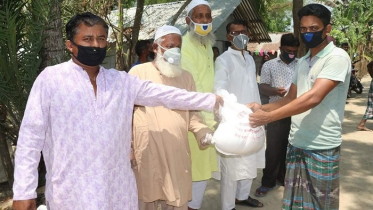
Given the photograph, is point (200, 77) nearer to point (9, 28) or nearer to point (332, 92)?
point (332, 92)

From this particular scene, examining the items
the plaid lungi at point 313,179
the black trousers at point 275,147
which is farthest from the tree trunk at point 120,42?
the plaid lungi at point 313,179

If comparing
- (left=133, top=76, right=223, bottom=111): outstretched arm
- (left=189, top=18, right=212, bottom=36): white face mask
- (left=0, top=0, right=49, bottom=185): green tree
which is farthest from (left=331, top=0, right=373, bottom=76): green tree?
(left=133, top=76, right=223, bottom=111): outstretched arm

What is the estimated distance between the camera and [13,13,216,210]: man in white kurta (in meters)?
1.90

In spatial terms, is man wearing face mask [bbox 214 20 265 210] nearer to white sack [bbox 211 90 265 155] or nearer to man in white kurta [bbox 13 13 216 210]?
white sack [bbox 211 90 265 155]

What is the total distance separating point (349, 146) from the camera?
6500mm

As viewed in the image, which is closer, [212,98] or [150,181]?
[212,98]

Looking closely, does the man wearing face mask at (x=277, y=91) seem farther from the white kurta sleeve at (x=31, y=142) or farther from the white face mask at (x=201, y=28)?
the white kurta sleeve at (x=31, y=142)

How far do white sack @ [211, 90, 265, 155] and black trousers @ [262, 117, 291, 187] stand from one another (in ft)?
6.41

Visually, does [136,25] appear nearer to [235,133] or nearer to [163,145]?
[163,145]

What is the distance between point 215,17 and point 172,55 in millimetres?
8226

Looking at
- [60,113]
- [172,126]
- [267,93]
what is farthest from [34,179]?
[267,93]

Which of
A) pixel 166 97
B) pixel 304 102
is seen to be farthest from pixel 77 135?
pixel 304 102

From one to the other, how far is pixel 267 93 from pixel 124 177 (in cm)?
266

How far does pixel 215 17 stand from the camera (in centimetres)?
1063
